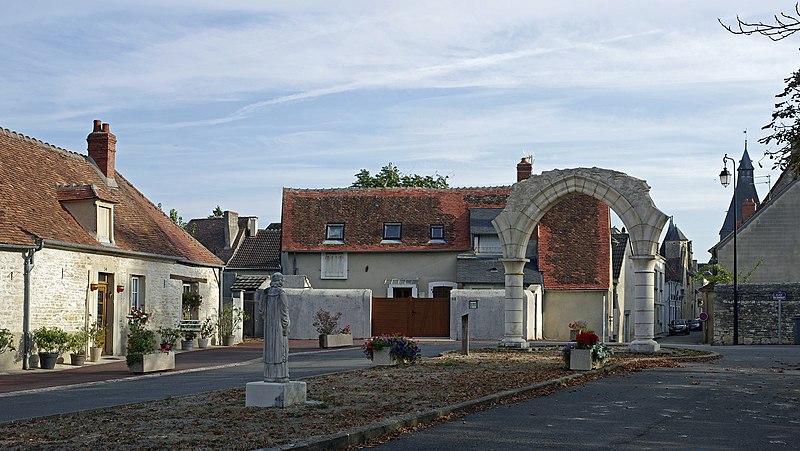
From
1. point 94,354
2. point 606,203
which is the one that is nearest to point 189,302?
point 94,354

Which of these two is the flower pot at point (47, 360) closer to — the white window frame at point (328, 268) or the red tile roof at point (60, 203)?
the red tile roof at point (60, 203)

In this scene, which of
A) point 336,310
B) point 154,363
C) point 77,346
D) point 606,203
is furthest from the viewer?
point 336,310

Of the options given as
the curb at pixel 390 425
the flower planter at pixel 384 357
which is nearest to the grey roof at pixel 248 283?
the flower planter at pixel 384 357

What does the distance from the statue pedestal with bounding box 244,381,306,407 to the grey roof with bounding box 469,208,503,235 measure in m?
30.5

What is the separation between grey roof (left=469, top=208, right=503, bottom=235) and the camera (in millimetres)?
43094

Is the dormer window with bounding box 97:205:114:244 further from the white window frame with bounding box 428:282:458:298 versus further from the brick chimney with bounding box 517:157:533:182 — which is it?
the brick chimney with bounding box 517:157:533:182

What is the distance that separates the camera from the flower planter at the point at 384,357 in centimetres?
2112

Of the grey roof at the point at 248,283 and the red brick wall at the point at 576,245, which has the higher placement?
the red brick wall at the point at 576,245

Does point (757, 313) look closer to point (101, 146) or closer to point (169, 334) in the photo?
point (169, 334)

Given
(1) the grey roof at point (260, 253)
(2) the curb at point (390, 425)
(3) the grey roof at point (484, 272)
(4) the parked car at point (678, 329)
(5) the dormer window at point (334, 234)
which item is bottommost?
(4) the parked car at point (678, 329)

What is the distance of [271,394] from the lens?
12.7 meters

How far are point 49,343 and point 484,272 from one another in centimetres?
2315

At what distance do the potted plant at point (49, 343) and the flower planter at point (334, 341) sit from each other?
976 cm

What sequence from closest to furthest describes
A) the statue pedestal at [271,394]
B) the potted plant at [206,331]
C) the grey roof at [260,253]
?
the statue pedestal at [271,394]
the potted plant at [206,331]
the grey roof at [260,253]
